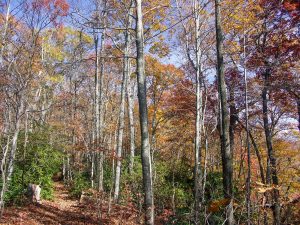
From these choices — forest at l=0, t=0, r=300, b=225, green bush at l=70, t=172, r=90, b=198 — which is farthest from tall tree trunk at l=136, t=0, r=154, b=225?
green bush at l=70, t=172, r=90, b=198

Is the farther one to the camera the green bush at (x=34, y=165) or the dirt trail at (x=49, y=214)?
the green bush at (x=34, y=165)

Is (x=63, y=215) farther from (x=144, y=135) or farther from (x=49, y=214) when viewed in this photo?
(x=144, y=135)

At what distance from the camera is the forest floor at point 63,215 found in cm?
845

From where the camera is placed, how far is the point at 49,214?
938cm

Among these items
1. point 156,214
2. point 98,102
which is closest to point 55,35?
point 98,102

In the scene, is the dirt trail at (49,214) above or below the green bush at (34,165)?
below

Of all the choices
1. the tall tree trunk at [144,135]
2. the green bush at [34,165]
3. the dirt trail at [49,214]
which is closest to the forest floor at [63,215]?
the dirt trail at [49,214]

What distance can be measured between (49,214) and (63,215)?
44cm

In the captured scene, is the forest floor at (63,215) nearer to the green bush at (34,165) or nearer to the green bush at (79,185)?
the green bush at (34,165)

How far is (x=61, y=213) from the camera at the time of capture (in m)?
9.72

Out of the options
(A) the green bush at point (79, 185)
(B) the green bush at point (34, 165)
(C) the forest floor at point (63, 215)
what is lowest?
(C) the forest floor at point (63, 215)

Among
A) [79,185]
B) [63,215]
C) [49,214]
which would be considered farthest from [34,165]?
[63,215]

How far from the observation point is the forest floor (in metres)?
8.45

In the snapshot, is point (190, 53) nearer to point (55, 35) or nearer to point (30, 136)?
point (30, 136)
